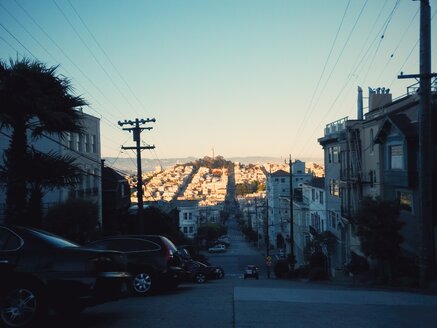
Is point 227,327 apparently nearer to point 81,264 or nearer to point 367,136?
point 81,264

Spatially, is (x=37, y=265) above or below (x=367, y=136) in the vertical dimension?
below

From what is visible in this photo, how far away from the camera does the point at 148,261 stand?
529 inches

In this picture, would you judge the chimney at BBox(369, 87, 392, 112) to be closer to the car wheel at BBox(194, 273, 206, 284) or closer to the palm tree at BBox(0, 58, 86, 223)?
the car wheel at BBox(194, 273, 206, 284)

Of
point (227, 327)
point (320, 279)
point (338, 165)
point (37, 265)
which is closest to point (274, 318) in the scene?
point (227, 327)

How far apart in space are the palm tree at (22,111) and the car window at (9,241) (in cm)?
795

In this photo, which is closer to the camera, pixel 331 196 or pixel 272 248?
pixel 331 196

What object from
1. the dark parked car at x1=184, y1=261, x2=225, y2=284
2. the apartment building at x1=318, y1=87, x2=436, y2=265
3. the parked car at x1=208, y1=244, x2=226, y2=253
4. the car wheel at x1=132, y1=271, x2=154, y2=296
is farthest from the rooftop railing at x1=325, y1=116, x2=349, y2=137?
the parked car at x1=208, y1=244, x2=226, y2=253

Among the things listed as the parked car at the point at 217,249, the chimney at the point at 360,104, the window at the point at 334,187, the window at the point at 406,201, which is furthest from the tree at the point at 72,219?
the parked car at the point at 217,249

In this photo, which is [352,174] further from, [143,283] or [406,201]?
[143,283]

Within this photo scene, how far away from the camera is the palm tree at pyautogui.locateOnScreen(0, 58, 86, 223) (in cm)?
1535

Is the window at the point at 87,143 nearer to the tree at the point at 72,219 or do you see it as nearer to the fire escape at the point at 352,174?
the tree at the point at 72,219

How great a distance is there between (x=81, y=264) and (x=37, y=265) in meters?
0.60

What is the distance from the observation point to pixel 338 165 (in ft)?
141

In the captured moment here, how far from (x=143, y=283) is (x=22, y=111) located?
622 cm
